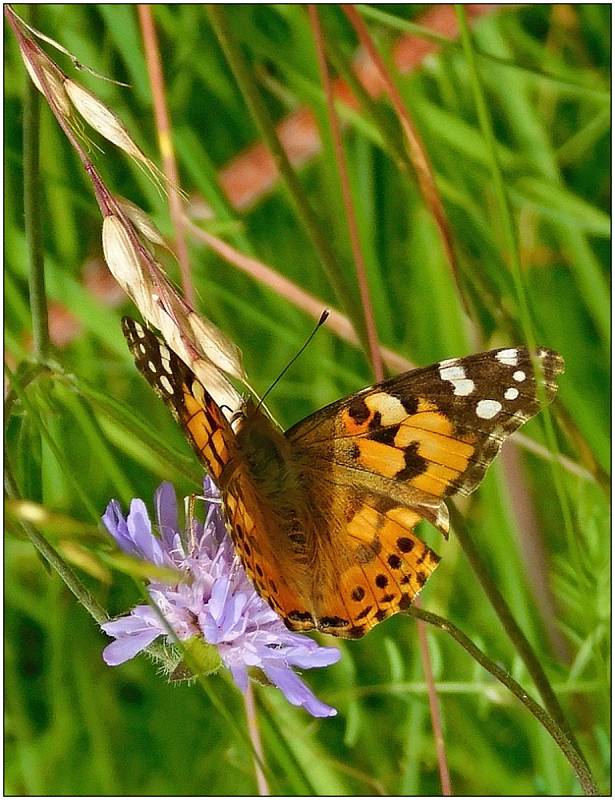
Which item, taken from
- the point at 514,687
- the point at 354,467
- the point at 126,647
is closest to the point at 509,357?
the point at 354,467

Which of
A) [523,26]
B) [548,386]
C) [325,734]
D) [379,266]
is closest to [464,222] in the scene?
[379,266]

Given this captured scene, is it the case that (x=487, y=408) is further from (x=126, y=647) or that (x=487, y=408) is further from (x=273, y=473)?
(x=126, y=647)

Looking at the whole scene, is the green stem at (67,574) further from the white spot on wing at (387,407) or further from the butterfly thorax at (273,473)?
the white spot on wing at (387,407)

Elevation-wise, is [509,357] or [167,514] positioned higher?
[509,357]

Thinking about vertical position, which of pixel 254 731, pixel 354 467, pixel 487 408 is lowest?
pixel 254 731

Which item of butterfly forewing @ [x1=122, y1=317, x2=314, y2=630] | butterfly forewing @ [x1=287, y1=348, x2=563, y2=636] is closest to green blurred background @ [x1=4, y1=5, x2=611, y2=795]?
butterfly forewing @ [x1=287, y1=348, x2=563, y2=636]

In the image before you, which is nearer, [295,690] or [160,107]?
[295,690]

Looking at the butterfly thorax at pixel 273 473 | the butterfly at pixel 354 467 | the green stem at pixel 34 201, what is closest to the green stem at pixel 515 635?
the butterfly at pixel 354 467
